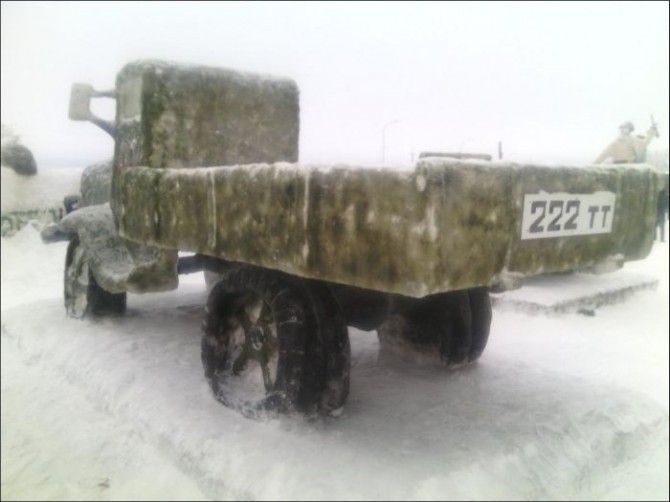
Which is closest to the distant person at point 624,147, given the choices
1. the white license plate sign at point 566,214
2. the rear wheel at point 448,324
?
the rear wheel at point 448,324

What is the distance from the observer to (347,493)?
1926mm

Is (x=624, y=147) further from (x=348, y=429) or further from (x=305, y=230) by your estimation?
(x=305, y=230)

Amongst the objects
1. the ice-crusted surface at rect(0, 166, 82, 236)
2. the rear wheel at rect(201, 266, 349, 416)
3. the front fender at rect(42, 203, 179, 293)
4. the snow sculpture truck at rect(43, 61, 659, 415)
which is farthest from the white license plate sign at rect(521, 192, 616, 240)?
the ice-crusted surface at rect(0, 166, 82, 236)

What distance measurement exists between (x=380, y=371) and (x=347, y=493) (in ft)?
3.93

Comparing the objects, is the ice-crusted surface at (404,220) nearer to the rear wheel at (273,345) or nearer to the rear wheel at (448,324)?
the rear wheel at (273,345)

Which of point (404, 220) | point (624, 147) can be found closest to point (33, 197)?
point (624, 147)

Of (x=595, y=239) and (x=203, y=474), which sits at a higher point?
(x=595, y=239)

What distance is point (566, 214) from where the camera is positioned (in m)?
2.00

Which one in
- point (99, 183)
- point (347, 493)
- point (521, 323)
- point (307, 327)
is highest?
point (99, 183)

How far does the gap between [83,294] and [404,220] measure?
10.5ft

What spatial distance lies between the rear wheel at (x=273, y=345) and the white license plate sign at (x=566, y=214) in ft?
2.79

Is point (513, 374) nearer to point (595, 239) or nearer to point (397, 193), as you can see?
point (595, 239)

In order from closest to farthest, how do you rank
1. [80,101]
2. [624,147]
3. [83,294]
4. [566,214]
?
[566,214], [80,101], [83,294], [624,147]

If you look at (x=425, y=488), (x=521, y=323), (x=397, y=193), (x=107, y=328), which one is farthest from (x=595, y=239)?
(x=107, y=328)
